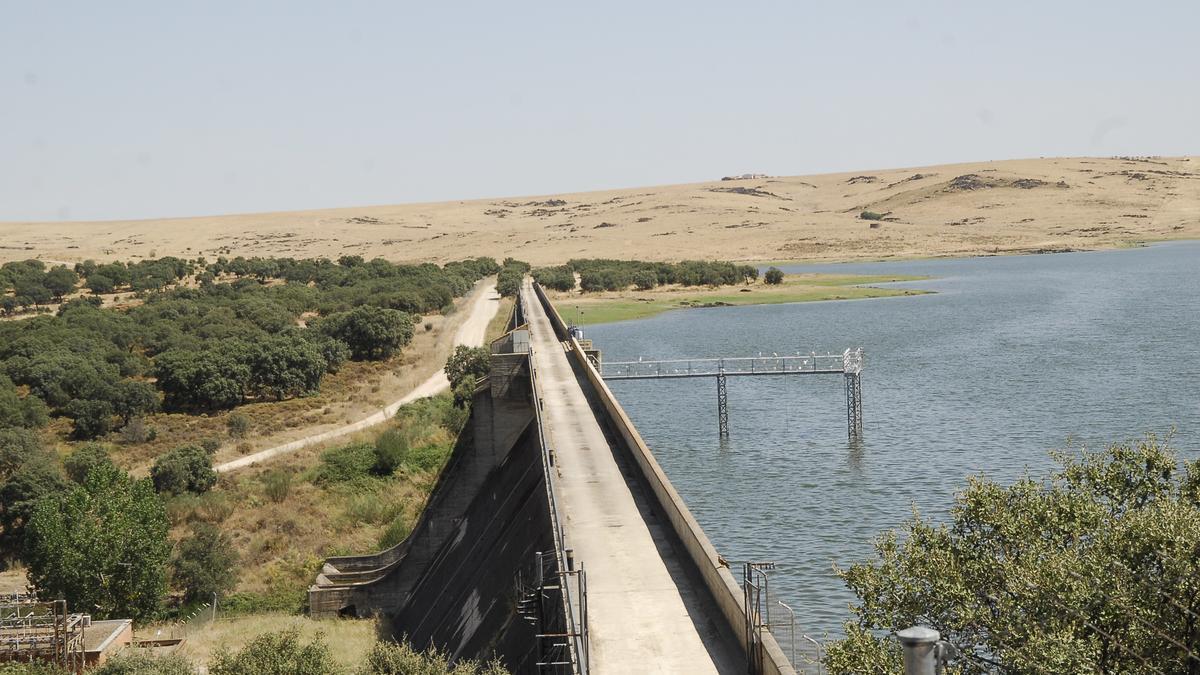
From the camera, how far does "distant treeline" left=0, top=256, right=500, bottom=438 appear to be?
6378 cm

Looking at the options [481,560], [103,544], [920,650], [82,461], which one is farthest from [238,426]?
[920,650]

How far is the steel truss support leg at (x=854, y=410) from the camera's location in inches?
2015

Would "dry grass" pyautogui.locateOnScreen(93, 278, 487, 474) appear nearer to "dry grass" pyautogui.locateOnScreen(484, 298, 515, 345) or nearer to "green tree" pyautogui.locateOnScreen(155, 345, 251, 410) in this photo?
"green tree" pyautogui.locateOnScreen(155, 345, 251, 410)

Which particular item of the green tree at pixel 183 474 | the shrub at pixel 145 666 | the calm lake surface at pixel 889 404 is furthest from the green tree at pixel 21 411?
the shrub at pixel 145 666

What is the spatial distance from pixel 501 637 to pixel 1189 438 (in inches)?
1055

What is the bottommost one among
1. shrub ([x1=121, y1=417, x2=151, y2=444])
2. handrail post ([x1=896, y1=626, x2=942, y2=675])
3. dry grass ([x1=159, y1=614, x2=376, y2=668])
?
dry grass ([x1=159, y1=614, x2=376, y2=668])

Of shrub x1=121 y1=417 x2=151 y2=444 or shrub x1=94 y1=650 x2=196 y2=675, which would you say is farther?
shrub x1=121 y1=417 x2=151 y2=444

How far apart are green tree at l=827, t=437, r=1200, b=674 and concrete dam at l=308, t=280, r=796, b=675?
86.9 inches

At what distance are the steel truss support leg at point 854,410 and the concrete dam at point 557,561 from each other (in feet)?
36.5

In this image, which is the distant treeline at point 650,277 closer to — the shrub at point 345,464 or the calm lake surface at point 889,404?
the calm lake surface at point 889,404

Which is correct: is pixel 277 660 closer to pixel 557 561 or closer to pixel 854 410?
pixel 557 561

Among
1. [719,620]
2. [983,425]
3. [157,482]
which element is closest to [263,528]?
[157,482]

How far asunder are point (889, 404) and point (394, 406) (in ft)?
84.4

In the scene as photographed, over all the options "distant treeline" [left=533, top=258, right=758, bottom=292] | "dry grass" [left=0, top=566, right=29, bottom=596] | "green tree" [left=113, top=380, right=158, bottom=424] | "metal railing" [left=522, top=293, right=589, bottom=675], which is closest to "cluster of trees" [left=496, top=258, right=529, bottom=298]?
"distant treeline" [left=533, top=258, right=758, bottom=292]
